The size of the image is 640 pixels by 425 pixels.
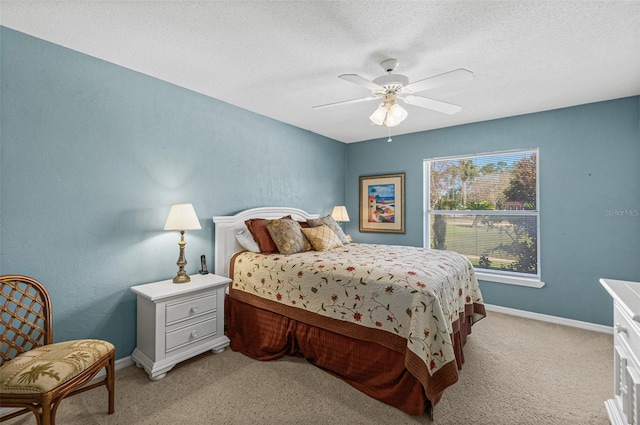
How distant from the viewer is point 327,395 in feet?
6.70

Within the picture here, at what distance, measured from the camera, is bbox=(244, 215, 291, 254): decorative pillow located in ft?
10.2

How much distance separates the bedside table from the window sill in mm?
3295

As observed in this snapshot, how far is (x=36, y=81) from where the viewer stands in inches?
80.7

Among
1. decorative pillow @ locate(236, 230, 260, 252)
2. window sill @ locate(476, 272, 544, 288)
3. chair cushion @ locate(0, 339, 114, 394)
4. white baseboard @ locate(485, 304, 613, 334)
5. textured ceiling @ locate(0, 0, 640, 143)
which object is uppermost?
textured ceiling @ locate(0, 0, 640, 143)

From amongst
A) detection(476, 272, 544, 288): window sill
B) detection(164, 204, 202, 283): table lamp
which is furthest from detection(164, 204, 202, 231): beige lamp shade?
detection(476, 272, 544, 288): window sill

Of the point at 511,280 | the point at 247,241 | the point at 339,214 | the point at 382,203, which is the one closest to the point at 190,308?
the point at 247,241

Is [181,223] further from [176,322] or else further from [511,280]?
[511,280]

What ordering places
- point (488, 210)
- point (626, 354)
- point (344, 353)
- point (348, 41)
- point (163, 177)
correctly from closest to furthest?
point (626, 354), point (348, 41), point (344, 353), point (163, 177), point (488, 210)

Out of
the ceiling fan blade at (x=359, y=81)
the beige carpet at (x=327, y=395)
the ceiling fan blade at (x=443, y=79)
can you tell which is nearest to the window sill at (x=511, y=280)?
the beige carpet at (x=327, y=395)

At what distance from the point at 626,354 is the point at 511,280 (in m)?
2.41

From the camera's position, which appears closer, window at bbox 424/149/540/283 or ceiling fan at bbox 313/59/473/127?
ceiling fan at bbox 313/59/473/127

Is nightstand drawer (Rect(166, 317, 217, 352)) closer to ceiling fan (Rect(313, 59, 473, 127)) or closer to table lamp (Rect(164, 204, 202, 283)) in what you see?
table lamp (Rect(164, 204, 202, 283))

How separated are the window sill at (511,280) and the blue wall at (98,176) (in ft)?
11.1

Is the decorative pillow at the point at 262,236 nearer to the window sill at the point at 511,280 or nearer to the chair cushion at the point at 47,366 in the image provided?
the chair cushion at the point at 47,366
